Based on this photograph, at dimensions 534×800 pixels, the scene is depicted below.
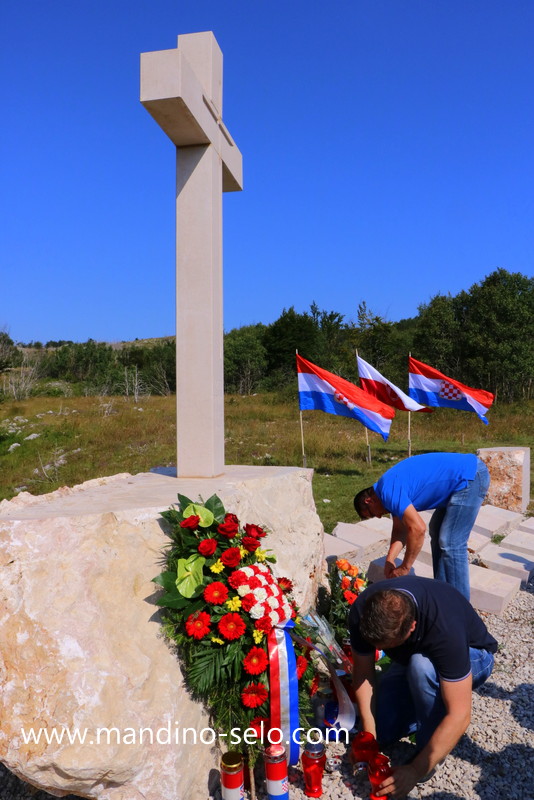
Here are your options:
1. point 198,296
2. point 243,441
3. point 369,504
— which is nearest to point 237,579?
point 369,504

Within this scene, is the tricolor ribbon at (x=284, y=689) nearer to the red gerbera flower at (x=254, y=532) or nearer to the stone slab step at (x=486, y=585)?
the red gerbera flower at (x=254, y=532)

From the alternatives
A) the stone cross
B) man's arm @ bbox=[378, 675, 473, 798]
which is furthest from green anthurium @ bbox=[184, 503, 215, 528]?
the stone cross

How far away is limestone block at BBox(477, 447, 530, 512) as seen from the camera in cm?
845

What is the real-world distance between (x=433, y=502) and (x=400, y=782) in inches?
69.1

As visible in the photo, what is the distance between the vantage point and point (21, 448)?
1336 cm

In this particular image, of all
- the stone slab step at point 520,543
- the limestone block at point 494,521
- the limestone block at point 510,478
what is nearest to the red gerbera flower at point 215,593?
the stone slab step at point 520,543

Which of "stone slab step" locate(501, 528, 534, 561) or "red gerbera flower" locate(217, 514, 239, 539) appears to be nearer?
"red gerbera flower" locate(217, 514, 239, 539)

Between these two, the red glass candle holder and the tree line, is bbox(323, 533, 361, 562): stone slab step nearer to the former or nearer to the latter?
the red glass candle holder

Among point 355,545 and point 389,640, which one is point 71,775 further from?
point 355,545

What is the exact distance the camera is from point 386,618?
2.17m

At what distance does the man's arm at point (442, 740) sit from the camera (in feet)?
7.35

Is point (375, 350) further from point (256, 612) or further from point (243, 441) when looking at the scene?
point (256, 612)

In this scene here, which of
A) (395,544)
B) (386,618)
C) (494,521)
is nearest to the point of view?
(386,618)

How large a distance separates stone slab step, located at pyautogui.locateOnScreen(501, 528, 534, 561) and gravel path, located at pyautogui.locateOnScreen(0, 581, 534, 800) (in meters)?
2.77
